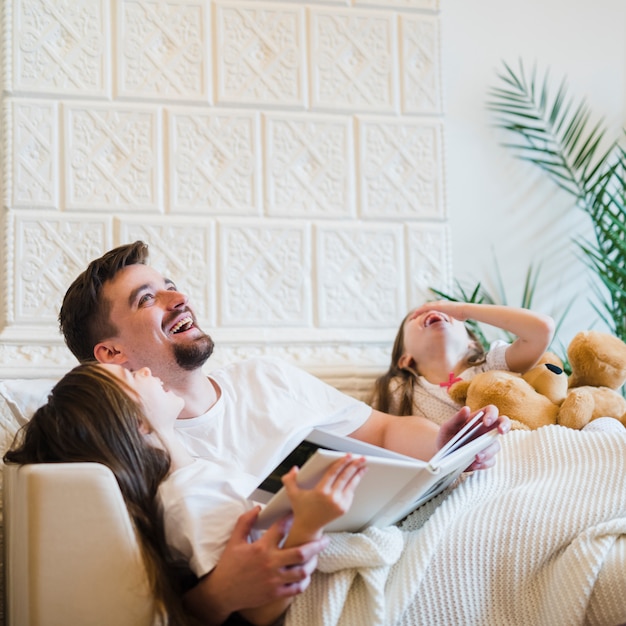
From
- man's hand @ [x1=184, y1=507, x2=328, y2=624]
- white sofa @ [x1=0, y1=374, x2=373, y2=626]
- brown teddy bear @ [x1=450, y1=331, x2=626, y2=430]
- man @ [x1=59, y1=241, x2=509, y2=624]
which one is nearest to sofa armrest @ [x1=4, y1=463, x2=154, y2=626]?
white sofa @ [x1=0, y1=374, x2=373, y2=626]

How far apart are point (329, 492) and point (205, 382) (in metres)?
0.79

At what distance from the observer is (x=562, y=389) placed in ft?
6.70

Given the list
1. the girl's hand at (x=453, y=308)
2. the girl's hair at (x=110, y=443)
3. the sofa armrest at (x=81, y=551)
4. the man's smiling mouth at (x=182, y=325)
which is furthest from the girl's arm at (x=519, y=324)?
the sofa armrest at (x=81, y=551)

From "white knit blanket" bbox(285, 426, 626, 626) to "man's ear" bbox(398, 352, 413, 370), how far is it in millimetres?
689

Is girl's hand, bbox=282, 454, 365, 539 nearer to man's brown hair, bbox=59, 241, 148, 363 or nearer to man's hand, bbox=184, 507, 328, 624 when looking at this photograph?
man's hand, bbox=184, 507, 328, 624

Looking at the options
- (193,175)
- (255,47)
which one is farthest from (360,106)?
(193,175)

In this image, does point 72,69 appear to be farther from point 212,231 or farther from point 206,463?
point 206,463

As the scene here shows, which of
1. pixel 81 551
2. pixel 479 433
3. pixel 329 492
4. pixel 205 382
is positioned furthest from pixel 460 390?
pixel 81 551

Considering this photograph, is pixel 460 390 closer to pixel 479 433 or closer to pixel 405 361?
pixel 405 361

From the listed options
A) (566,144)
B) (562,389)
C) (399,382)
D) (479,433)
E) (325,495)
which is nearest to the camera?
(325,495)

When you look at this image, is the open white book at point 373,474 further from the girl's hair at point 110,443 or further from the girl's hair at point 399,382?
the girl's hair at point 399,382

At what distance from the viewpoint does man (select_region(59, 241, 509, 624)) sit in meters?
1.83

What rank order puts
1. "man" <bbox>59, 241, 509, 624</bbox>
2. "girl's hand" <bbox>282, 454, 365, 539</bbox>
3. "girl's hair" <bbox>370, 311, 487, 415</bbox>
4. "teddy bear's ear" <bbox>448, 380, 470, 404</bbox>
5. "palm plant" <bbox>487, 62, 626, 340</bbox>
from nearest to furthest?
"girl's hand" <bbox>282, 454, 365, 539</bbox> → "man" <bbox>59, 241, 509, 624</bbox> → "teddy bear's ear" <bbox>448, 380, 470, 404</bbox> → "girl's hair" <bbox>370, 311, 487, 415</bbox> → "palm plant" <bbox>487, 62, 626, 340</bbox>

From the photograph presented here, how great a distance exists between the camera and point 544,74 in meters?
2.90
